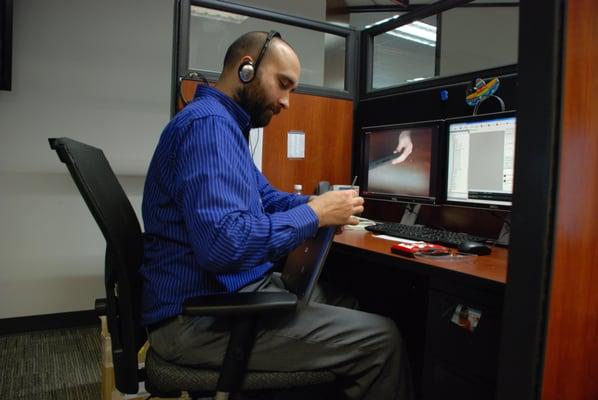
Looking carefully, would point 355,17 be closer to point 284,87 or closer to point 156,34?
point 156,34

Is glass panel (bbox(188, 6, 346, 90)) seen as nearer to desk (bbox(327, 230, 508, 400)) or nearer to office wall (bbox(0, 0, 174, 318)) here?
office wall (bbox(0, 0, 174, 318))

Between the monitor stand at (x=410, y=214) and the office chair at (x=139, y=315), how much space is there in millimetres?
842

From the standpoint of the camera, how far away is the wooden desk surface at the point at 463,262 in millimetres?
846

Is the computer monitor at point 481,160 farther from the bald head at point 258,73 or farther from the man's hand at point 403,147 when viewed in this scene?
the bald head at point 258,73

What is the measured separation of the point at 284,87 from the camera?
3.58ft

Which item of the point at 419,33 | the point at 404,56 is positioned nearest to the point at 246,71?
the point at 419,33

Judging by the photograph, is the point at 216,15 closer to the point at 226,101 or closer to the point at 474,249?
the point at 226,101

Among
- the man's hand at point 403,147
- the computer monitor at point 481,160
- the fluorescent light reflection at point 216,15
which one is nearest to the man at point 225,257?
the computer monitor at point 481,160

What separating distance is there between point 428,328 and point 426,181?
65 cm

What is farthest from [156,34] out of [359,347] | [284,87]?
[359,347]

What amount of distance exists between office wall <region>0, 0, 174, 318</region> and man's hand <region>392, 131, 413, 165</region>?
4.81 ft

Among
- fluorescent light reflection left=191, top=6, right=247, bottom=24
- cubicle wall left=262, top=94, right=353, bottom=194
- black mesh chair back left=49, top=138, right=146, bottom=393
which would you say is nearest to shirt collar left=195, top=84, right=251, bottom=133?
black mesh chair back left=49, top=138, right=146, bottom=393

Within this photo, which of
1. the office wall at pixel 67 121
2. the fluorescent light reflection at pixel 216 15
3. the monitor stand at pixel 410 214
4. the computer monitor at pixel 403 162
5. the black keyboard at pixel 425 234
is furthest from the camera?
the fluorescent light reflection at pixel 216 15

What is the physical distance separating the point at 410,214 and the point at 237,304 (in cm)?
99
